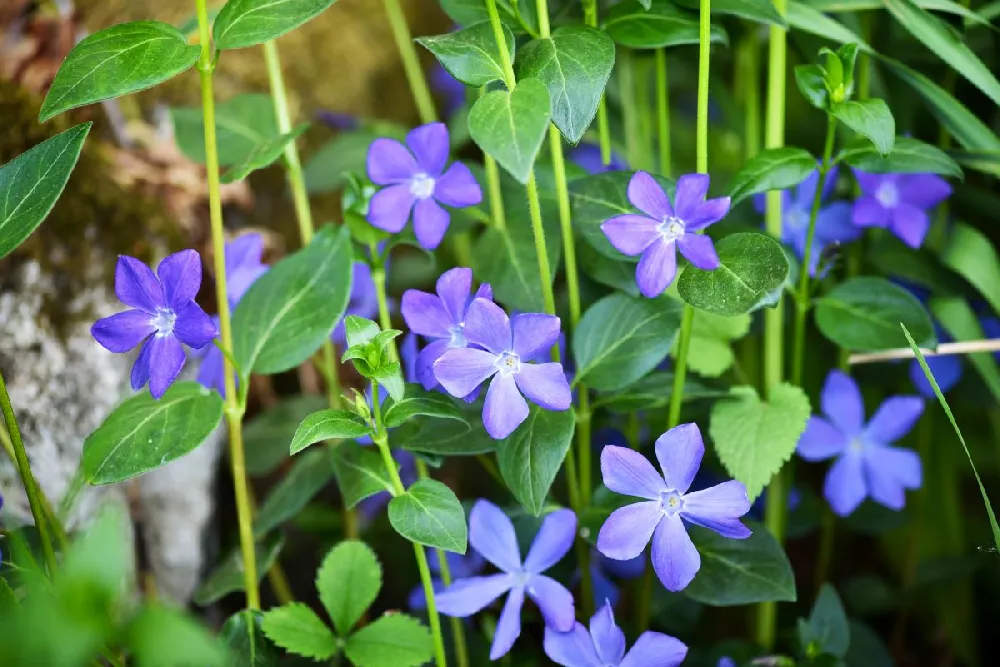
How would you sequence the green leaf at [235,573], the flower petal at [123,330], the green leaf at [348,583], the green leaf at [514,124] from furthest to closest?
1. the green leaf at [235,573]
2. the green leaf at [348,583]
3. the flower petal at [123,330]
4. the green leaf at [514,124]

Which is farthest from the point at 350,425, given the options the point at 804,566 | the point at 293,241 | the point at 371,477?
the point at 804,566

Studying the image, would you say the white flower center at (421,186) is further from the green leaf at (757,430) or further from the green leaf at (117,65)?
the green leaf at (757,430)

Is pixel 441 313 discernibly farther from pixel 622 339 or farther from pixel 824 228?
pixel 824 228

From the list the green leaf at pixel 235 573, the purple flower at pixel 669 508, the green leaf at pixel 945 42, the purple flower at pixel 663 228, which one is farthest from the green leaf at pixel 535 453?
A: the green leaf at pixel 945 42

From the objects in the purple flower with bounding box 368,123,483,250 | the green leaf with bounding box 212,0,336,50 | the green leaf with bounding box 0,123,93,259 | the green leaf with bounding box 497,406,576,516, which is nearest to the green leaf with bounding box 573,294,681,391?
the green leaf with bounding box 497,406,576,516

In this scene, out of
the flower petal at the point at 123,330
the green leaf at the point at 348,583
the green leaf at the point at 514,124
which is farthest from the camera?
the green leaf at the point at 348,583

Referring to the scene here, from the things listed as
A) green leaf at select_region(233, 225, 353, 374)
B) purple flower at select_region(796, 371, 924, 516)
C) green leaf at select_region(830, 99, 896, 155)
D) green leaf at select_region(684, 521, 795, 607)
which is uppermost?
green leaf at select_region(830, 99, 896, 155)

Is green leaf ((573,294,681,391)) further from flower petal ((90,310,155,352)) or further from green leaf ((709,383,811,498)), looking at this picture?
flower petal ((90,310,155,352))
